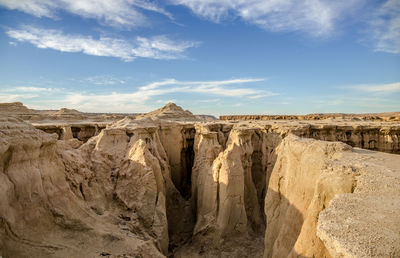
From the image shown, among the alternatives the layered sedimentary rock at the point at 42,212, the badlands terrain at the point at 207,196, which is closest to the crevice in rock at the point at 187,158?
the badlands terrain at the point at 207,196

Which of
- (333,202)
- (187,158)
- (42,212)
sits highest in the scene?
(333,202)

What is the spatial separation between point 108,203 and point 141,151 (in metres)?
2.83

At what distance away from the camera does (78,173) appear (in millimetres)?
9352

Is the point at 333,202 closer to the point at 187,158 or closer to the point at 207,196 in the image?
the point at 207,196

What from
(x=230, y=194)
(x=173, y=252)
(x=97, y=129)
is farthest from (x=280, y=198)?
(x=97, y=129)

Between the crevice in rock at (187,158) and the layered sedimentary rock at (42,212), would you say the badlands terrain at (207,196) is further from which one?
the crevice in rock at (187,158)

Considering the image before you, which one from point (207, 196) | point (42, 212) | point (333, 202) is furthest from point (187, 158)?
point (333, 202)

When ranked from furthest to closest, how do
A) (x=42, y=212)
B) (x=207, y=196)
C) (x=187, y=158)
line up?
(x=187, y=158) < (x=207, y=196) < (x=42, y=212)

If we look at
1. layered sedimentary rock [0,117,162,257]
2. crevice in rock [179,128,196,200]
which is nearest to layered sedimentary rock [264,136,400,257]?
layered sedimentary rock [0,117,162,257]

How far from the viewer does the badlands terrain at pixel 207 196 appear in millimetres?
3770

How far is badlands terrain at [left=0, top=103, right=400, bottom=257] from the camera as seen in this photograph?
3770mm

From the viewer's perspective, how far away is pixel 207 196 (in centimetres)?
1320

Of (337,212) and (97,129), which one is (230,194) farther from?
(97,129)

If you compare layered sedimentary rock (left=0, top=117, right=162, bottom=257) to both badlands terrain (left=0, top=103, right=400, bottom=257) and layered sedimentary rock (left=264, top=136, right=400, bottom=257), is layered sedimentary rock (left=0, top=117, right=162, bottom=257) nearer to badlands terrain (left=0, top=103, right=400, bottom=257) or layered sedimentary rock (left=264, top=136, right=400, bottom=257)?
badlands terrain (left=0, top=103, right=400, bottom=257)
